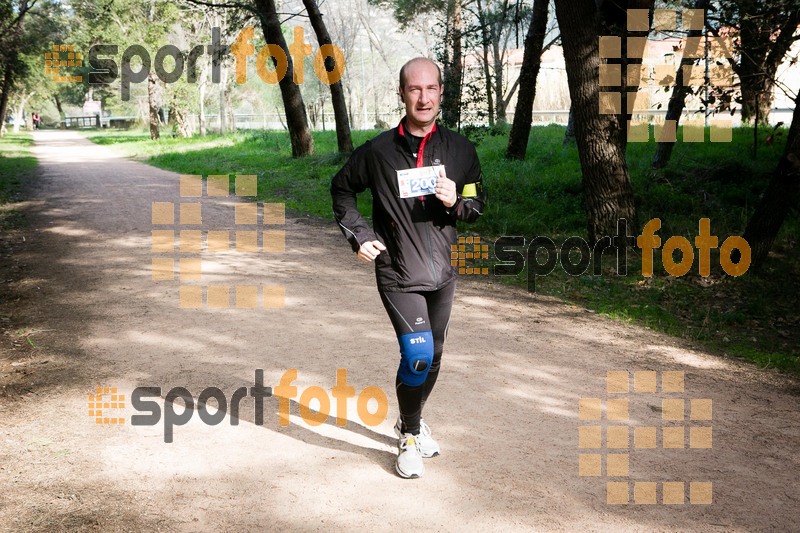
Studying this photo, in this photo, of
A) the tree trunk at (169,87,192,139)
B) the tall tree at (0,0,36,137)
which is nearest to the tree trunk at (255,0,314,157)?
the tall tree at (0,0,36,137)

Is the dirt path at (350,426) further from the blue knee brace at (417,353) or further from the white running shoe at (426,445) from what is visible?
the blue knee brace at (417,353)

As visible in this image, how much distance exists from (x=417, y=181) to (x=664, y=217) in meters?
8.33

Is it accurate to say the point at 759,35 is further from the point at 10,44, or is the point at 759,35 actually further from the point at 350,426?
the point at 10,44

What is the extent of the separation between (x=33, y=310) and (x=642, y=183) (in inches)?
404

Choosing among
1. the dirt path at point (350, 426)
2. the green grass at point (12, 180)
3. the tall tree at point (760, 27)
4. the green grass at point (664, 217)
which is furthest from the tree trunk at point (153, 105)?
the tall tree at point (760, 27)

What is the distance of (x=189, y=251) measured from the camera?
10180 mm

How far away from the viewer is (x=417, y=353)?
3.87 meters

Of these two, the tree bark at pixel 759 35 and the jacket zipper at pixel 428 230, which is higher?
the tree bark at pixel 759 35

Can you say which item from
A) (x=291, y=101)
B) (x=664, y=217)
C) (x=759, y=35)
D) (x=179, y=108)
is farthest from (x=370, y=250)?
(x=179, y=108)

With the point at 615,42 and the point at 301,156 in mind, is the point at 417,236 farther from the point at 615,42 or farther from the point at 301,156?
the point at 301,156

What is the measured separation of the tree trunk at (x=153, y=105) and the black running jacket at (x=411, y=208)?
39.3 meters

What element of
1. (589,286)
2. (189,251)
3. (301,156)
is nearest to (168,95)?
(301,156)

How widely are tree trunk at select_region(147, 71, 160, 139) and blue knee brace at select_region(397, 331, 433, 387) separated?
130 ft

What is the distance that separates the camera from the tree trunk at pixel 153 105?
3978cm
